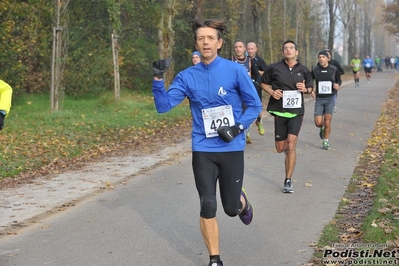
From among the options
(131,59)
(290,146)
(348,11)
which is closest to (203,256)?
(290,146)

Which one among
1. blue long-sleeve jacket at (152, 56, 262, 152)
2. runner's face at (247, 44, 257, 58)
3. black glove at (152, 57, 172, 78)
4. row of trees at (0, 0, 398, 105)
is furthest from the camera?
row of trees at (0, 0, 398, 105)

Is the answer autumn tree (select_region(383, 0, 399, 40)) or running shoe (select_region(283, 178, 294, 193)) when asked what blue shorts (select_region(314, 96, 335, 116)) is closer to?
running shoe (select_region(283, 178, 294, 193))

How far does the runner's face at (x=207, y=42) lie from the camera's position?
5.46 m

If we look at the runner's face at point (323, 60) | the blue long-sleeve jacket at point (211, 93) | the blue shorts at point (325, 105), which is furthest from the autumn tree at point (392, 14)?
the blue long-sleeve jacket at point (211, 93)

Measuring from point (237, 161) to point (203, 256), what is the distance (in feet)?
3.33

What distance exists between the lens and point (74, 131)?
1583 cm

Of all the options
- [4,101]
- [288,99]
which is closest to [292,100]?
[288,99]

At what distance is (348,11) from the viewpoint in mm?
67438

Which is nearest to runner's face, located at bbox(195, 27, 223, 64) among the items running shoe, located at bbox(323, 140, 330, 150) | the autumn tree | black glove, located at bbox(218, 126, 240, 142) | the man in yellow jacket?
black glove, located at bbox(218, 126, 240, 142)

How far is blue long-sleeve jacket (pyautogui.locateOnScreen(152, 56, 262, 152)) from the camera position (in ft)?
18.1

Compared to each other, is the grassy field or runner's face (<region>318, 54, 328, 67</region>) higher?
runner's face (<region>318, 54, 328, 67</region>)

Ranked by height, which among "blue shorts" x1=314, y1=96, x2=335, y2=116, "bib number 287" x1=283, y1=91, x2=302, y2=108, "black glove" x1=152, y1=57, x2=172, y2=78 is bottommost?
"blue shorts" x1=314, y1=96, x2=335, y2=116

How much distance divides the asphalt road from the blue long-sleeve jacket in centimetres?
108

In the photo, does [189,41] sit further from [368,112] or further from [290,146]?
[290,146]
